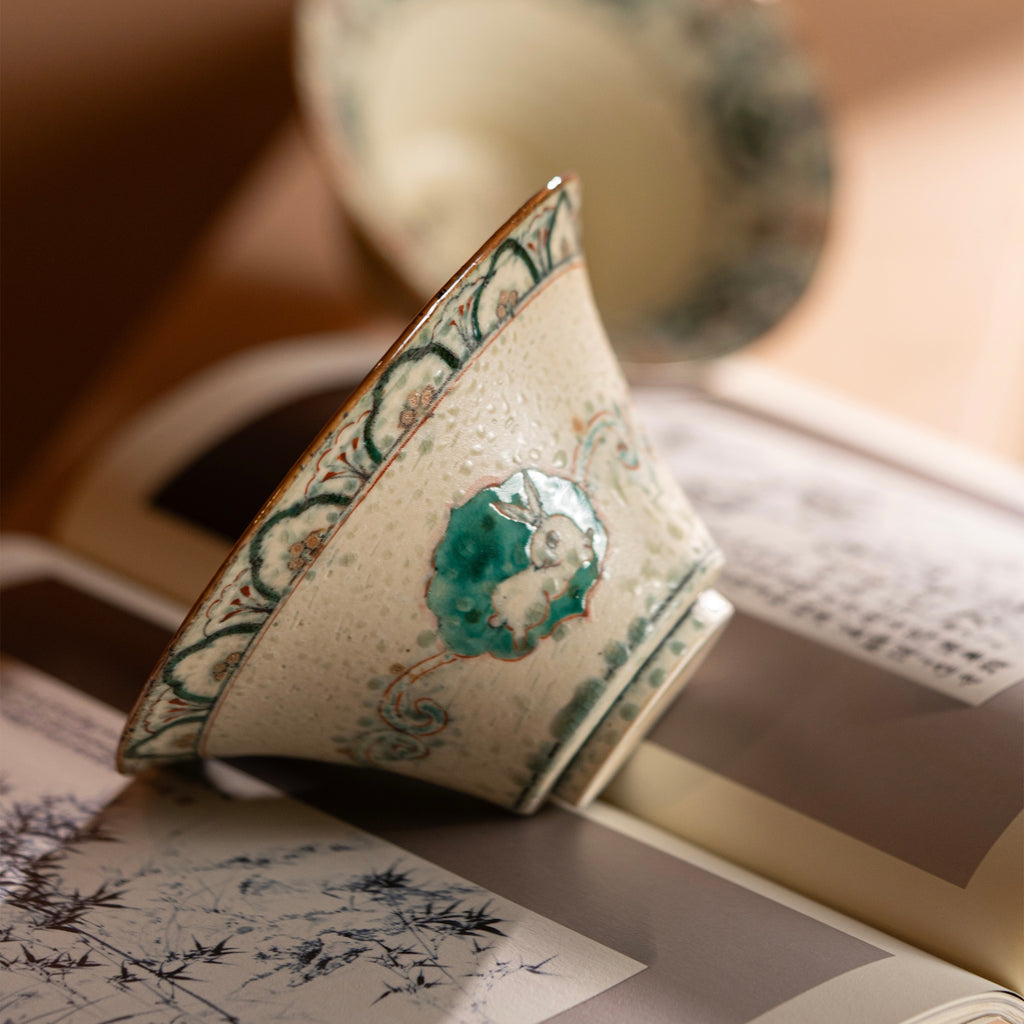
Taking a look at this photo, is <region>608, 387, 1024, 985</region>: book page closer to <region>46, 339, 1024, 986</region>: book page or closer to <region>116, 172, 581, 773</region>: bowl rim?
<region>46, 339, 1024, 986</region>: book page

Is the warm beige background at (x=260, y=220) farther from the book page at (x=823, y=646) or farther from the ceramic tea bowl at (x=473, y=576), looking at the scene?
the ceramic tea bowl at (x=473, y=576)

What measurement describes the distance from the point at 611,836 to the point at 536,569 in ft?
0.36

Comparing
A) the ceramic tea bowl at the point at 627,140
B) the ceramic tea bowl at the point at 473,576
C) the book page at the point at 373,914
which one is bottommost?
the book page at the point at 373,914

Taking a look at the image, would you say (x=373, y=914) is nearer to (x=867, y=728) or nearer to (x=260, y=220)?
(x=867, y=728)

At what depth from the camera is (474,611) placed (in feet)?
1.07

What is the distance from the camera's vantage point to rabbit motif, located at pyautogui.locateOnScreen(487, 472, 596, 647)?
12.8 inches

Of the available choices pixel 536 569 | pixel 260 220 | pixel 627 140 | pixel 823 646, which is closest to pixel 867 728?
pixel 823 646

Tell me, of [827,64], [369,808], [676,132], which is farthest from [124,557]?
[827,64]

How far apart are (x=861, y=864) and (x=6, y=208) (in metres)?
0.56

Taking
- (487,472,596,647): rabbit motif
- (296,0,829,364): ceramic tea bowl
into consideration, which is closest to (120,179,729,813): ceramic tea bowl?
(487,472,596,647): rabbit motif

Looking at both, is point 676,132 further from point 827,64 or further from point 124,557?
point 124,557

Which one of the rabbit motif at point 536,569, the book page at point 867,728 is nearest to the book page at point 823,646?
the book page at point 867,728

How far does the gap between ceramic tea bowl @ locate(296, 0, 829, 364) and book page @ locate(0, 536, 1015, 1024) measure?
34 cm

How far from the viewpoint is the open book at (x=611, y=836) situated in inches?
11.8
